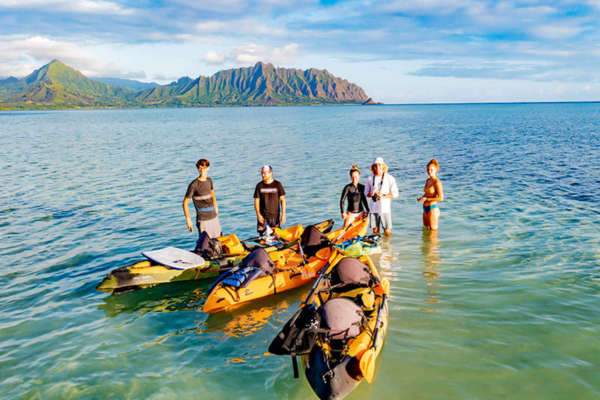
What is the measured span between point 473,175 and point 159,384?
75.0 feet

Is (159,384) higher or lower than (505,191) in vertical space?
lower

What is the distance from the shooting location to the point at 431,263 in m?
11.4

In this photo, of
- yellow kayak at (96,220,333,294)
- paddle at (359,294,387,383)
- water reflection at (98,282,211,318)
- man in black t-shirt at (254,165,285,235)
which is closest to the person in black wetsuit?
yellow kayak at (96,220,333,294)

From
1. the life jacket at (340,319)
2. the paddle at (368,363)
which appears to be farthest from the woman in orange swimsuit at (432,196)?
the paddle at (368,363)

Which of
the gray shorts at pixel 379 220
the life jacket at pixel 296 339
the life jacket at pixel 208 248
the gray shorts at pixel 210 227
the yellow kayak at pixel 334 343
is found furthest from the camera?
the gray shorts at pixel 379 220

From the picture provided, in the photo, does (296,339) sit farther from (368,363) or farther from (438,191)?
(438,191)

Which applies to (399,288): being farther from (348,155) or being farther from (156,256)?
(348,155)

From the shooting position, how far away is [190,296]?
388 inches

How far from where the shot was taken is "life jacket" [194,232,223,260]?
415 inches

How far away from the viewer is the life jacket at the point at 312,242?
35.7ft

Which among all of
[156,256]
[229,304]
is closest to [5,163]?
[156,256]

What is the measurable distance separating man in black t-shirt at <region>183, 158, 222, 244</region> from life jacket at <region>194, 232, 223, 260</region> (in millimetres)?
405

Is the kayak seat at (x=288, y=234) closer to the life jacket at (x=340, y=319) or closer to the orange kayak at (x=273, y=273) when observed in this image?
the orange kayak at (x=273, y=273)

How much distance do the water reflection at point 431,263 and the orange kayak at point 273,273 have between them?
2095 millimetres
